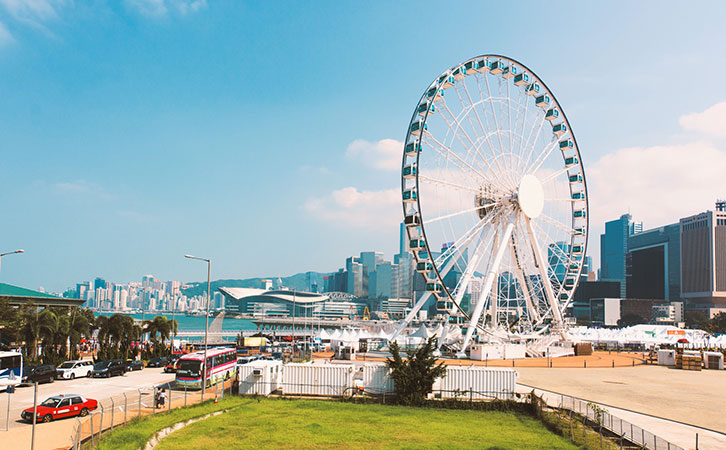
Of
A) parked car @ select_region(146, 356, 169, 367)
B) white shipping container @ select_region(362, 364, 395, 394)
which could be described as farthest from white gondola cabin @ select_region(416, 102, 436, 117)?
parked car @ select_region(146, 356, 169, 367)

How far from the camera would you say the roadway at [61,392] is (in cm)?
2225

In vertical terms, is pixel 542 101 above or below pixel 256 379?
above

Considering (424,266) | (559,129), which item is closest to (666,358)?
(559,129)

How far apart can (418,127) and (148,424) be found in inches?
1480

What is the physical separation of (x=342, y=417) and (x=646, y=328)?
7451 cm

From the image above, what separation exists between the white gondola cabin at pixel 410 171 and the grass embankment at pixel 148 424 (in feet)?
90.3

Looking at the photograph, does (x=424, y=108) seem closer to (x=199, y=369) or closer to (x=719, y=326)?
(x=199, y=369)

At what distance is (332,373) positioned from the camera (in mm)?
33250

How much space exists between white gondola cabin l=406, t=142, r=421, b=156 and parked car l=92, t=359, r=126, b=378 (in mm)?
30087

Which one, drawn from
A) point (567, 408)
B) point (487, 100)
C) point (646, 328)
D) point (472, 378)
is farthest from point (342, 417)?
point (646, 328)

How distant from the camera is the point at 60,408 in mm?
25953

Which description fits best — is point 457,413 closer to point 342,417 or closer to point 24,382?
point 342,417

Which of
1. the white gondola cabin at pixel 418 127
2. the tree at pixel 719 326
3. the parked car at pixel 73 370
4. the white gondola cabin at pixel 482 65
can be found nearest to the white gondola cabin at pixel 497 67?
the white gondola cabin at pixel 482 65

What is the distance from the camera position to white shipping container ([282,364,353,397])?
32812 mm
